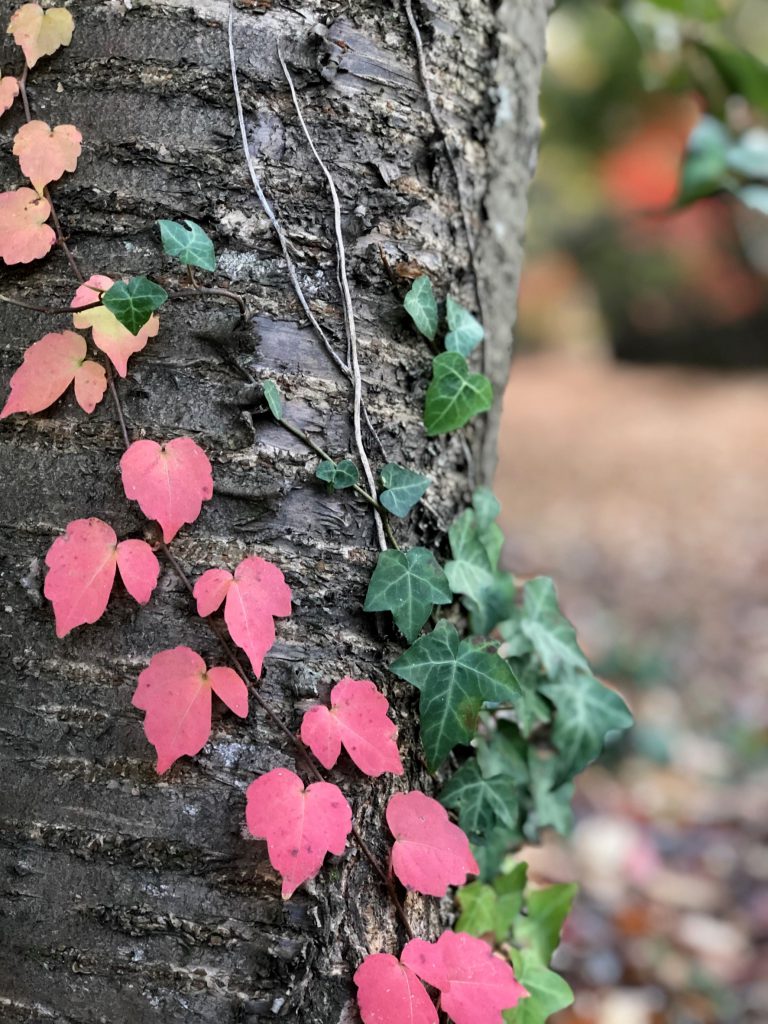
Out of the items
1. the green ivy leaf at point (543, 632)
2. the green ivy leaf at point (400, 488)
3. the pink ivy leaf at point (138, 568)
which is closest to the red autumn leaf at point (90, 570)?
the pink ivy leaf at point (138, 568)

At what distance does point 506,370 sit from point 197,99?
494 millimetres

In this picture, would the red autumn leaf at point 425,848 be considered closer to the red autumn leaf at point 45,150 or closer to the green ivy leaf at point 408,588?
the green ivy leaf at point 408,588

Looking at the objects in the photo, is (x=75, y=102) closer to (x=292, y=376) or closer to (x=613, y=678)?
(x=292, y=376)

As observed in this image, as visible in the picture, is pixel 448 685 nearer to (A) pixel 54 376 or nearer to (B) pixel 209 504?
(B) pixel 209 504

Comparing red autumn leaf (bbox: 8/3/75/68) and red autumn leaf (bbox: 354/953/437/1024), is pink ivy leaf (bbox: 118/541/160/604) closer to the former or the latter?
red autumn leaf (bbox: 354/953/437/1024)

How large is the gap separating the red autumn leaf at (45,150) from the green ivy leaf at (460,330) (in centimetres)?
38

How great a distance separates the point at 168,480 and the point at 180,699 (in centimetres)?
18

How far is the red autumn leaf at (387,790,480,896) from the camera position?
2.43 feet

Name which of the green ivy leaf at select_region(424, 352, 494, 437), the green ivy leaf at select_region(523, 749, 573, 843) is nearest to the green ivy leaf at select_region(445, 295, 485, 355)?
the green ivy leaf at select_region(424, 352, 494, 437)

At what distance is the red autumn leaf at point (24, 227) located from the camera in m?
0.77

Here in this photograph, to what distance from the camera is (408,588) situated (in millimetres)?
792

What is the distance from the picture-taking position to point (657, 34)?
1.70 m

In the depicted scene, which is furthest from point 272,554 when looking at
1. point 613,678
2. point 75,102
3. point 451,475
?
point 613,678

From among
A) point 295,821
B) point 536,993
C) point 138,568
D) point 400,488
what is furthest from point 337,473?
point 536,993
